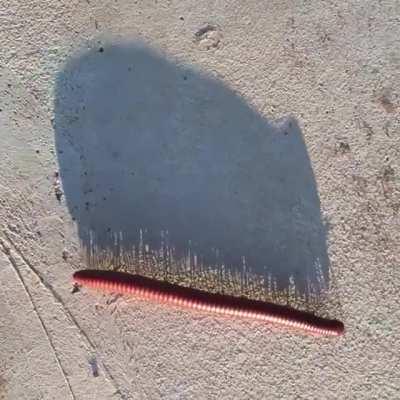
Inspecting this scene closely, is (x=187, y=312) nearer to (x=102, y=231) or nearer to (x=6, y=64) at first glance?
(x=102, y=231)

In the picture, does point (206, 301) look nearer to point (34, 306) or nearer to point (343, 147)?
point (34, 306)

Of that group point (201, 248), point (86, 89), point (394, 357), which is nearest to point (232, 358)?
point (201, 248)

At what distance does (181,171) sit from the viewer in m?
4.71

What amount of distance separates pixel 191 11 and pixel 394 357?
303cm

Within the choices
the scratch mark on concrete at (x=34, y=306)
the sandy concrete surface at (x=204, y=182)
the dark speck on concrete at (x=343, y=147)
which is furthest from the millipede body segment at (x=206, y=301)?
the dark speck on concrete at (x=343, y=147)

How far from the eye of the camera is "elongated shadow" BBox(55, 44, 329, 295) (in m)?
4.63

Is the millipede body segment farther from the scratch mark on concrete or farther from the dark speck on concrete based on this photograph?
the dark speck on concrete

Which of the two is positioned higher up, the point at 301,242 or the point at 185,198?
the point at 185,198

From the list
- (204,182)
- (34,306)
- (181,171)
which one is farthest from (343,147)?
(34,306)

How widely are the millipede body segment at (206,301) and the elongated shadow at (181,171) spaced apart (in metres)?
0.28

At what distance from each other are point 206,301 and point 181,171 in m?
1.02

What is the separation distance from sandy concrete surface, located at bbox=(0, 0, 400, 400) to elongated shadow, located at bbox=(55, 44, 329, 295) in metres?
0.01

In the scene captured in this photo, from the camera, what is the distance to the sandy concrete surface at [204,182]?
4.59m

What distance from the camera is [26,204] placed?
15.8 feet
